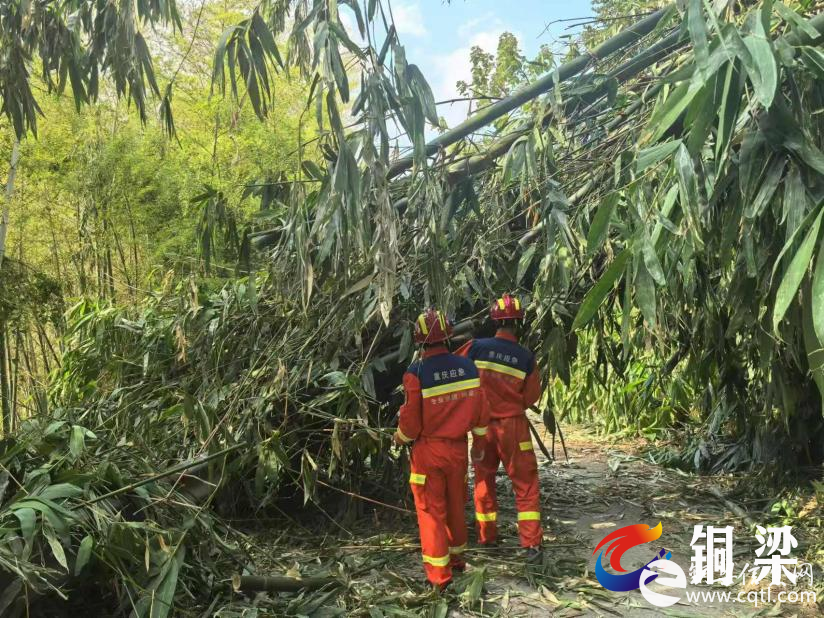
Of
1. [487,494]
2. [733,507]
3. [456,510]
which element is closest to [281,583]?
[456,510]

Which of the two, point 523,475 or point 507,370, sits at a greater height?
point 507,370

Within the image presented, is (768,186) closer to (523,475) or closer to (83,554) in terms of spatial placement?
(523,475)

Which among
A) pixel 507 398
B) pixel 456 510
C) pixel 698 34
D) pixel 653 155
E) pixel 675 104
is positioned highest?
pixel 698 34

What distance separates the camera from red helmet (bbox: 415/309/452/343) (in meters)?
3.46

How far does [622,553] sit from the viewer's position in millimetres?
3830

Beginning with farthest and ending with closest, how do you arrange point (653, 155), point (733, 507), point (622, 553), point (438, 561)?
point (733, 507) → point (622, 553) → point (438, 561) → point (653, 155)

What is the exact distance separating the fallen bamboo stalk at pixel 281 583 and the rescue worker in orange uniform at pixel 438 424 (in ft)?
1.57

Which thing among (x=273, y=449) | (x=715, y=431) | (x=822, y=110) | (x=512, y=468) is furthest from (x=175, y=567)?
(x=715, y=431)

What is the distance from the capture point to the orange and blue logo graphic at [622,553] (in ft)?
11.0

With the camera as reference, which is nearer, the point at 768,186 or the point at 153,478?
the point at 768,186

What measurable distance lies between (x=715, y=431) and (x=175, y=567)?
14.8 ft

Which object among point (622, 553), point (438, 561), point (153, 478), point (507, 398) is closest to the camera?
point (153, 478)

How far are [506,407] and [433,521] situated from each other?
33.2 inches

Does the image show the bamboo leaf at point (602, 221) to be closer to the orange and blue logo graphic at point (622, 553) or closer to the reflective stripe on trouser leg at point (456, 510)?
the reflective stripe on trouser leg at point (456, 510)
